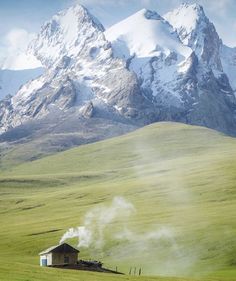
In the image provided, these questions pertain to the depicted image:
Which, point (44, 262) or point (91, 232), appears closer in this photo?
point (44, 262)

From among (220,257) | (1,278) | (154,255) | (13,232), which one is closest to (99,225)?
(13,232)

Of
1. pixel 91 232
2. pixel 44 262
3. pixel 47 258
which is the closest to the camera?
pixel 47 258

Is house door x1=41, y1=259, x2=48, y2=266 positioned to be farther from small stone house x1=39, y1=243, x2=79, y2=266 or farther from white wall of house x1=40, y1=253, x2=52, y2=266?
small stone house x1=39, y1=243, x2=79, y2=266

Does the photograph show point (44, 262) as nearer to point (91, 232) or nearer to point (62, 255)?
point (62, 255)

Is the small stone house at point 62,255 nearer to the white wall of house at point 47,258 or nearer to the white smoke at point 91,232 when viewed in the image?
Answer: the white wall of house at point 47,258

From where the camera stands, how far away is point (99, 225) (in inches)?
6973

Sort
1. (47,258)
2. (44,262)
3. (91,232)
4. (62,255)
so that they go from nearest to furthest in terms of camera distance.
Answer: (62,255)
(47,258)
(44,262)
(91,232)

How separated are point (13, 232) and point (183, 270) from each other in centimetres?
7740

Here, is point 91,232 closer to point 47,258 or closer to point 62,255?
point 47,258

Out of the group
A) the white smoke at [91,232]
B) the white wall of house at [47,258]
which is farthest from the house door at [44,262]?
the white smoke at [91,232]

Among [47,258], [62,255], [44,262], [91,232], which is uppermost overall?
[62,255]

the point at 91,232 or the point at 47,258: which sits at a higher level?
the point at 47,258

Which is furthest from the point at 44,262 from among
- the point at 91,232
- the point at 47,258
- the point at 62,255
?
the point at 91,232

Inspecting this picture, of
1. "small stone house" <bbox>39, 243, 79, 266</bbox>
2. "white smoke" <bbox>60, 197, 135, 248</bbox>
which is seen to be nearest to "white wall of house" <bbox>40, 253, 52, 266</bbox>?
"small stone house" <bbox>39, 243, 79, 266</bbox>
